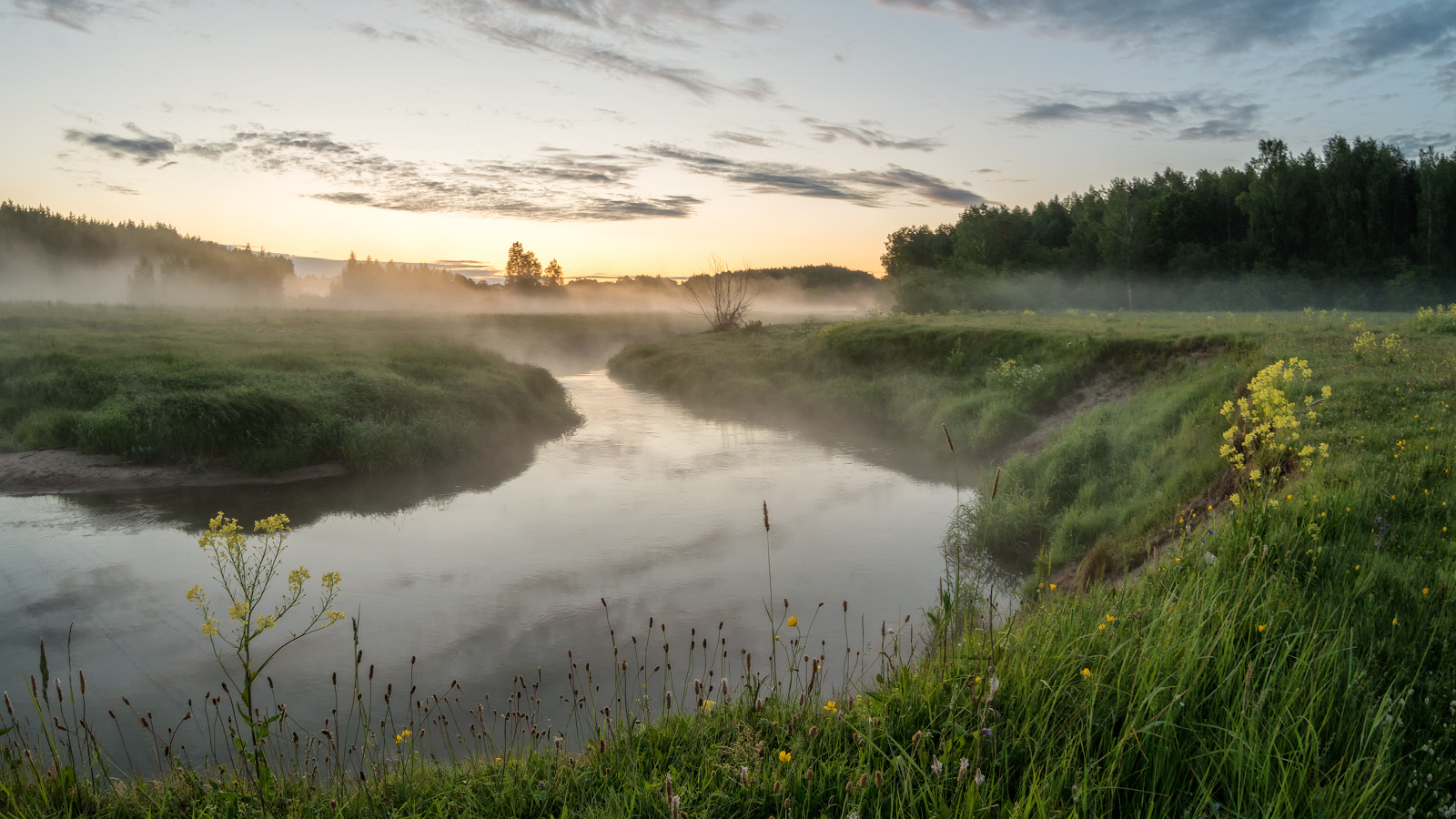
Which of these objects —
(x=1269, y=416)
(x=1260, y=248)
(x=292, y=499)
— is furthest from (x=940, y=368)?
(x=1260, y=248)

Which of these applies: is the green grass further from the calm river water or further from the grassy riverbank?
the grassy riverbank

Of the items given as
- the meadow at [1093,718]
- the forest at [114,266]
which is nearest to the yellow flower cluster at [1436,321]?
the meadow at [1093,718]

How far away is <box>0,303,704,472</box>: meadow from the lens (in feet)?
53.3

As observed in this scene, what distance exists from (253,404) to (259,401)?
178 millimetres

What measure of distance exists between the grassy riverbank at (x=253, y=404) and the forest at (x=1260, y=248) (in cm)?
3689

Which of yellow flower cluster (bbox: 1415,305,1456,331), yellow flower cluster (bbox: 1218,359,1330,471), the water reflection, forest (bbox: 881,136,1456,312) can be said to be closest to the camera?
yellow flower cluster (bbox: 1218,359,1330,471)

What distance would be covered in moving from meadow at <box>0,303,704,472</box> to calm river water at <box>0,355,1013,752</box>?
140 centimetres

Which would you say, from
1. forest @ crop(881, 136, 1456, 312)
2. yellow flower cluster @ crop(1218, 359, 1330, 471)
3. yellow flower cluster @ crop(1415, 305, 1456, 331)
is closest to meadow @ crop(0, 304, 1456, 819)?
yellow flower cluster @ crop(1218, 359, 1330, 471)

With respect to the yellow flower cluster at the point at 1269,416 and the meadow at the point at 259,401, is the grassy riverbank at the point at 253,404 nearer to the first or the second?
the meadow at the point at 259,401

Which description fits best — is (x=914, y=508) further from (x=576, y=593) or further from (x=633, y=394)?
(x=633, y=394)

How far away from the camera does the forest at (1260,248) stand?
49.6 meters

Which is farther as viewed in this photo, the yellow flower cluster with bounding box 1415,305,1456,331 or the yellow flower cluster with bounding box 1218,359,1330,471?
the yellow flower cluster with bounding box 1415,305,1456,331

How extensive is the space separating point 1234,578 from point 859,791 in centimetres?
311

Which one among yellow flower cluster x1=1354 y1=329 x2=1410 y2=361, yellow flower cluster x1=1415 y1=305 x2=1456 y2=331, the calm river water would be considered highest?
yellow flower cluster x1=1415 y1=305 x2=1456 y2=331
